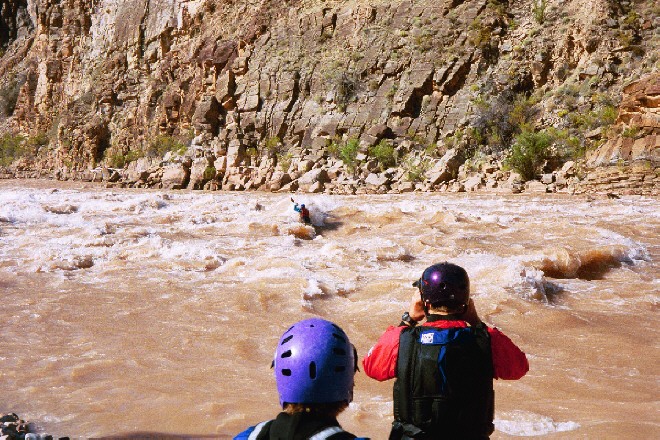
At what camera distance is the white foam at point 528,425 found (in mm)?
2760

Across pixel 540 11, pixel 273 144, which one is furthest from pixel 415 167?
pixel 540 11

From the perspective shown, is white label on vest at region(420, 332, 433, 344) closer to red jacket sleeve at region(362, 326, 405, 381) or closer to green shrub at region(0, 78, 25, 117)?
red jacket sleeve at region(362, 326, 405, 381)

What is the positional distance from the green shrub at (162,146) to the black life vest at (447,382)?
30.9 metres

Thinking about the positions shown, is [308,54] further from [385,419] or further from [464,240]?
[385,419]

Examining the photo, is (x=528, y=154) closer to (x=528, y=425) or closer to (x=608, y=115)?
(x=608, y=115)

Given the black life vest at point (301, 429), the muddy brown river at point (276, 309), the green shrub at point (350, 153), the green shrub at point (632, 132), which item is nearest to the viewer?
the black life vest at point (301, 429)

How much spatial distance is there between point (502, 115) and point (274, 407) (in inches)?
794

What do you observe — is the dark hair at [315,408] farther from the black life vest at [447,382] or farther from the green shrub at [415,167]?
the green shrub at [415,167]

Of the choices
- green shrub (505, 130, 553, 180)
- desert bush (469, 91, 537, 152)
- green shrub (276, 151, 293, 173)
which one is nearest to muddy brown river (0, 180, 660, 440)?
green shrub (505, 130, 553, 180)

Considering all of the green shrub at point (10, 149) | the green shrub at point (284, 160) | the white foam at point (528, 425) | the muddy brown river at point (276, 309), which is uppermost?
the green shrub at point (284, 160)

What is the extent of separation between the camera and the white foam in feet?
9.05

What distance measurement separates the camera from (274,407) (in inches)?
121

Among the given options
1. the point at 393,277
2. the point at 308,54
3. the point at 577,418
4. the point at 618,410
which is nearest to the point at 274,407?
the point at 577,418

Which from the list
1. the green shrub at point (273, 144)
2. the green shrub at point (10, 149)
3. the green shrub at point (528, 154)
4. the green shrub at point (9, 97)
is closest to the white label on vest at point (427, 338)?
the green shrub at point (528, 154)
